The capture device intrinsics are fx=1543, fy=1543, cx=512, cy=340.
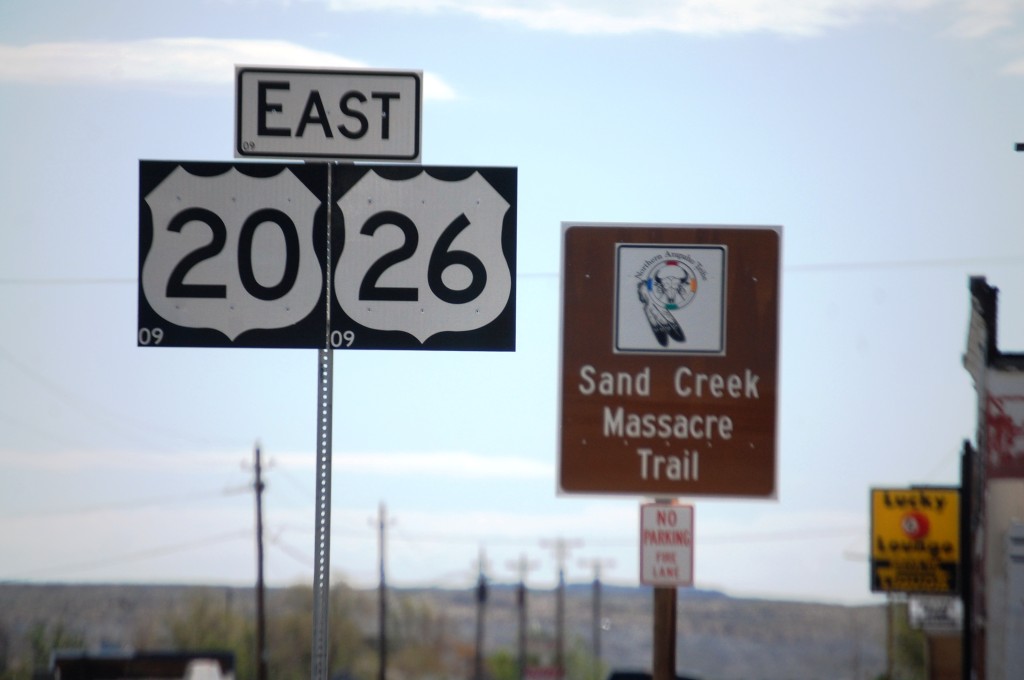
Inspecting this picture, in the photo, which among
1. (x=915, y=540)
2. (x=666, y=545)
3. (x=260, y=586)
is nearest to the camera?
(x=666, y=545)

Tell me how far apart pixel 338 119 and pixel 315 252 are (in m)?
0.62

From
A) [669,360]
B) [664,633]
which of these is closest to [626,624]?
[664,633]

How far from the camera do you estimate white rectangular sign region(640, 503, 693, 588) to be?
845 cm

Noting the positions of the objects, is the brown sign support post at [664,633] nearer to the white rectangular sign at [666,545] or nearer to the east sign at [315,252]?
the white rectangular sign at [666,545]

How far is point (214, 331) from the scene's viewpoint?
6859 mm

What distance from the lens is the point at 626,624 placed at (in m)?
171

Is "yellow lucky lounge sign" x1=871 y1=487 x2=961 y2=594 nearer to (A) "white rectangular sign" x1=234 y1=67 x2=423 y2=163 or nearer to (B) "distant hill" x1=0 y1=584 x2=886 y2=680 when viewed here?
(A) "white rectangular sign" x1=234 y1=67 x2=423 y2=163

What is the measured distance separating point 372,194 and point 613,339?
1.96 m

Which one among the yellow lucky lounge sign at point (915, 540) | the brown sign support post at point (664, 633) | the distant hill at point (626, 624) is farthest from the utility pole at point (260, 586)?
the distant hill at point (626, 624)

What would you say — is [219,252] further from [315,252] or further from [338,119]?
[338,119]

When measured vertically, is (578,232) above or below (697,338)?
above

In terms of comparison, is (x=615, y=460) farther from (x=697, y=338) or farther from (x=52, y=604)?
(x=52, y=604)

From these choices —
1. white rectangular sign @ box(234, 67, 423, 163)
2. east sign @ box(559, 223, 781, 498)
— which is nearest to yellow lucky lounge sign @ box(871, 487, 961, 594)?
east sign @ box(559, 223, 781, 498)

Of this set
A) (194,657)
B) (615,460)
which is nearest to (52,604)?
(194,657)
